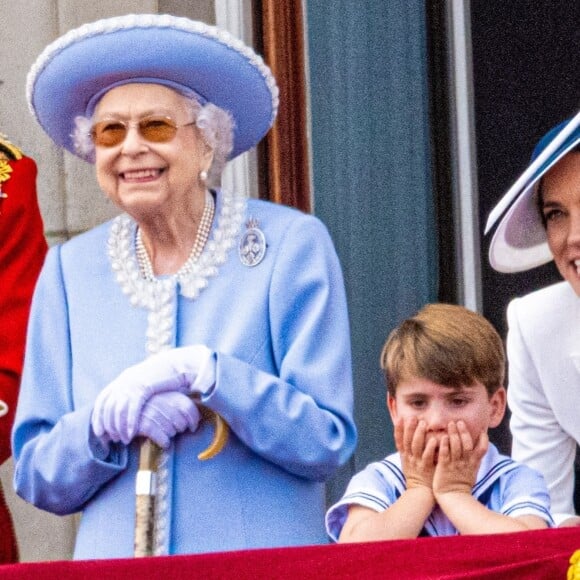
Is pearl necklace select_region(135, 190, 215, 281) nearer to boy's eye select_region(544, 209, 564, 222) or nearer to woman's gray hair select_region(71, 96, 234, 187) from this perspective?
woman's gray hair select_region(71, 96, 234, 187)

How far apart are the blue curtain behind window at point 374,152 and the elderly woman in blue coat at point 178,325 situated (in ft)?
4.98

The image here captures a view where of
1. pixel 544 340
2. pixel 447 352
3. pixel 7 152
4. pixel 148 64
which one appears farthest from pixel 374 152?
pixel 447 352

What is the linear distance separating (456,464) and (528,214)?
2.12 ft

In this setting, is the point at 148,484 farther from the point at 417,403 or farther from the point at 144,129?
the point at 144,129

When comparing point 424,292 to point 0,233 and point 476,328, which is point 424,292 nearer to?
point 0,233

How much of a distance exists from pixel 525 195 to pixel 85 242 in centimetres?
88

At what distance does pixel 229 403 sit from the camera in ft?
10.3

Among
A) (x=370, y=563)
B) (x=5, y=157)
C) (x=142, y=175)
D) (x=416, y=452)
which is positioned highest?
(x=5, y=157)

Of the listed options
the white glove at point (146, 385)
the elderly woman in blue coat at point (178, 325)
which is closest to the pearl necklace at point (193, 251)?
the elderly woman in blue coat at point (178, 325)

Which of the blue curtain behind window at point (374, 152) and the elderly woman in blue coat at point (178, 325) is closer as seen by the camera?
the elderly woman in blue coat at point (178, 325)

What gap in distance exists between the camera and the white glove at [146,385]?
3.14 m

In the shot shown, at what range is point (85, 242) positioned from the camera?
3.54 metres

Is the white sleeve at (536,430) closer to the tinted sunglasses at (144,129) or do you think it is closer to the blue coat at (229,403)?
the blue coat at (229,403)

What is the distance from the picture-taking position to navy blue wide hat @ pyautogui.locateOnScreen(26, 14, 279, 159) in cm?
340
